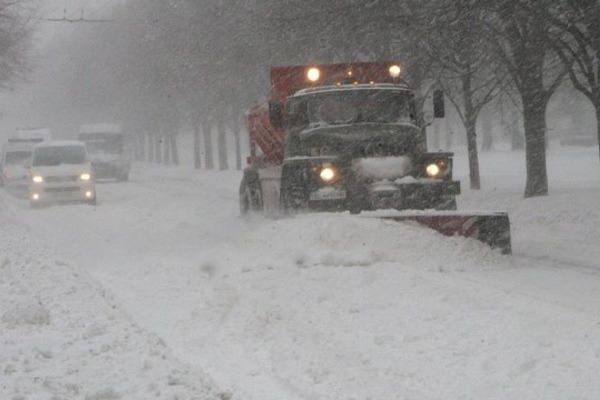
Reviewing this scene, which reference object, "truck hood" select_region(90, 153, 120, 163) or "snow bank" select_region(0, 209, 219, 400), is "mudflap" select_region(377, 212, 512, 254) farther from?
"truck hood" select_region(90, 153, 120, 163)

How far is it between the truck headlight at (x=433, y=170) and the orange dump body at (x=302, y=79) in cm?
290

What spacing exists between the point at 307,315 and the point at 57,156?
60.2 feet

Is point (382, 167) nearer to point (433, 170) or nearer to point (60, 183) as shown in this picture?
point (433, 170)

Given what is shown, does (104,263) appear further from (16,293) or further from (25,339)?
(25,339)

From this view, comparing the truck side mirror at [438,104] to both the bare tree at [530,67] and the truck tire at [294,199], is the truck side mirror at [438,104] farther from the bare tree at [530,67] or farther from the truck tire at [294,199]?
the truck tire at [294,199]

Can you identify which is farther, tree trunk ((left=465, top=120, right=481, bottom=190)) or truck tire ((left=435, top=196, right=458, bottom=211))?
tree trunk ((left=465, top=120, right=481, bottom=190))

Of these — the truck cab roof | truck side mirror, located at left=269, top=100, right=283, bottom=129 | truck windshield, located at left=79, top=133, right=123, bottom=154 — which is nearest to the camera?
the truck cab roof

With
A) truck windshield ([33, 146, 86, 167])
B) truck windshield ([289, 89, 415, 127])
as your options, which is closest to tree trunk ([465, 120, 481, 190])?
truck windshield ([289, 89, 415, 127])

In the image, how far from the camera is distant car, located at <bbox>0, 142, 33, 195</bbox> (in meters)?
31.6

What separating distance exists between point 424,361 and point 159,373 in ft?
6.17

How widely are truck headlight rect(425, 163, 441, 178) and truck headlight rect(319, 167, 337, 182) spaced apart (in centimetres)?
142

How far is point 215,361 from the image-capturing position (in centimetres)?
655

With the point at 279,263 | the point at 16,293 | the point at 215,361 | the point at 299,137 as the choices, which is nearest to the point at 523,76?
the point at 299,137

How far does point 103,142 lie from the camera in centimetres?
4150
